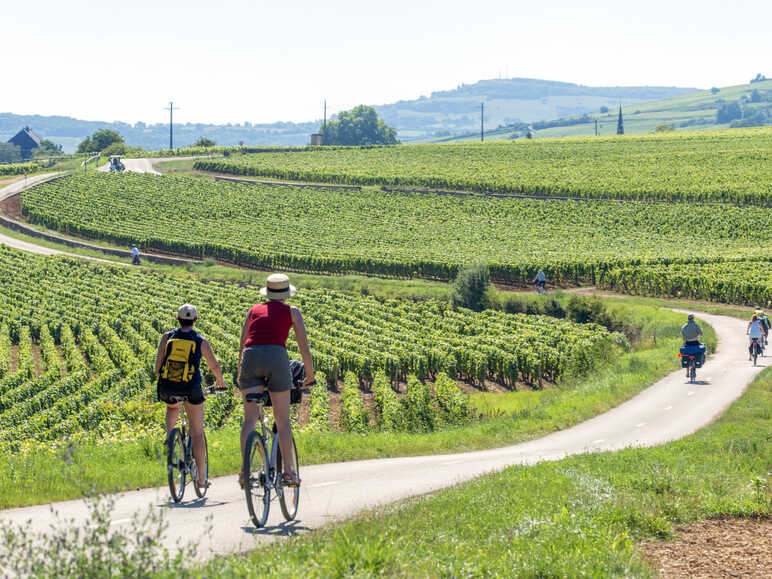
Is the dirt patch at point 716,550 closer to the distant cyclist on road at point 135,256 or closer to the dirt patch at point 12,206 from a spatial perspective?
the distant cyclist on road at point 135,256

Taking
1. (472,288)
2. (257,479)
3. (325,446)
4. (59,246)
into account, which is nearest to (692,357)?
(325,446)

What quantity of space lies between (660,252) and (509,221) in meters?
21.7

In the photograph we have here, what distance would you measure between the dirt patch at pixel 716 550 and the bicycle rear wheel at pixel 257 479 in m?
3.78

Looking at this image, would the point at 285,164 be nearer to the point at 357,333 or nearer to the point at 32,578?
the point at 357,333

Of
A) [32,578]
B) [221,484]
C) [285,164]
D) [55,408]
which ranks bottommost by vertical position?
[55,408]

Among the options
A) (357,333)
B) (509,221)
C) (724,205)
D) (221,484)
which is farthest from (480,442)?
(724,205)

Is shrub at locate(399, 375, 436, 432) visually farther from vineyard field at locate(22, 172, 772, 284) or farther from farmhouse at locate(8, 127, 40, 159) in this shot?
farmhouse at locate(8, 127, 40, 159)

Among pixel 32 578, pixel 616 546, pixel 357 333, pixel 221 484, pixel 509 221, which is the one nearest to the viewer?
pixel 32 578

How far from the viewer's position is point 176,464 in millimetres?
10109

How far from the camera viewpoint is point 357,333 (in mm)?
36750

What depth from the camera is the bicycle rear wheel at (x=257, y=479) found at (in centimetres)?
873

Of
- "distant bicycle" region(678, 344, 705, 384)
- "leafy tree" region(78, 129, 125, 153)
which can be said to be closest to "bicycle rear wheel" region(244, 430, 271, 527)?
"distant bicycle" region(678, 344, 705, 384)

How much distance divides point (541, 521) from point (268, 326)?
3397 millimetres

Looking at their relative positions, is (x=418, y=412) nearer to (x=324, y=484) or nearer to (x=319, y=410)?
(x=319, y=410)
